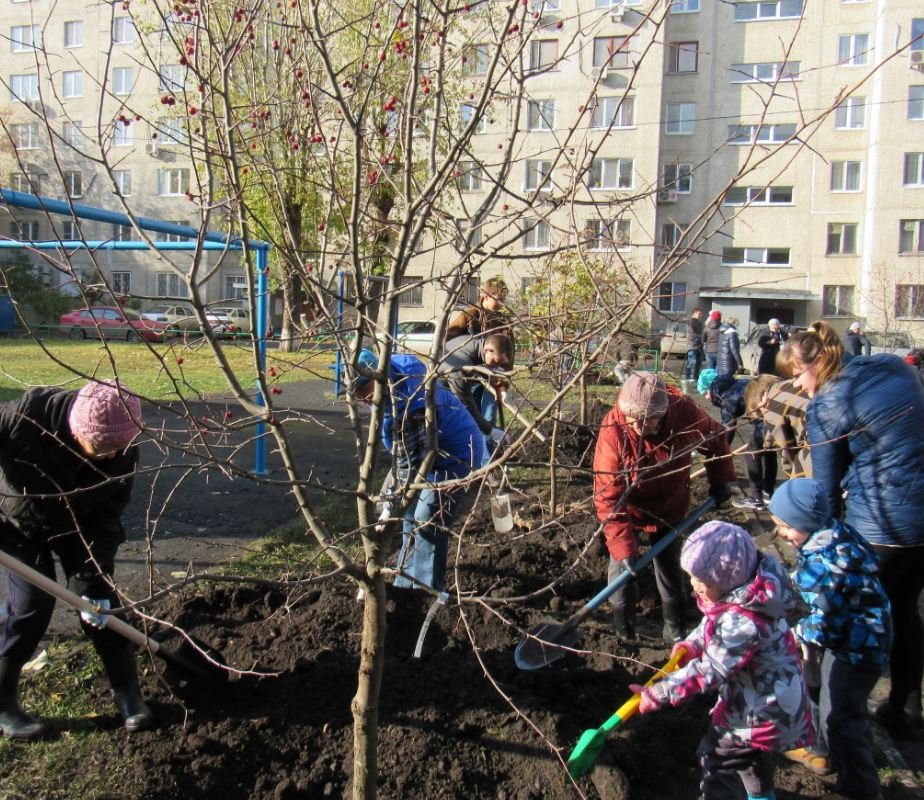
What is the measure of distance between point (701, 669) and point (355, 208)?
172 cm

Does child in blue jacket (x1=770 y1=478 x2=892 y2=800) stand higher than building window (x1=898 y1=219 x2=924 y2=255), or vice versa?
building window (x1=898 y1=219 x2=924 y2=255)

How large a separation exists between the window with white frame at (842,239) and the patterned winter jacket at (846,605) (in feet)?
106

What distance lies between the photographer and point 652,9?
2.03 metres

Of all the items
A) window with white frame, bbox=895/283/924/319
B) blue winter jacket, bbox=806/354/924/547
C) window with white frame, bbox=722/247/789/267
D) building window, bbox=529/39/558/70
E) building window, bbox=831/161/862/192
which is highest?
building window, bbox=831/161/862/192

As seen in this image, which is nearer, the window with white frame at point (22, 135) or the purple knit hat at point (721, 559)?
the window with white frame at point (22, 135)

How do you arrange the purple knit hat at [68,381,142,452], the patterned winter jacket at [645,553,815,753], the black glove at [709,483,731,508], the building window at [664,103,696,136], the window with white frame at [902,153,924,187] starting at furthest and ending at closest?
the building window at [664,103,696,136], the window with white frame at [902,153,924,187], the black glove at [709,483,731,508], the purple knit hat at [68,381,142,452], the patterned winter jacket at [645,553,815,753]

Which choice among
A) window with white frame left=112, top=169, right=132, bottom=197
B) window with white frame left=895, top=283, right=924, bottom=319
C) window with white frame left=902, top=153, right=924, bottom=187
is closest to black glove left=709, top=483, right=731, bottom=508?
window with white frame left=112, top=169, right=132, bottom=197

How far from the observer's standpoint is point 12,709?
288 cm

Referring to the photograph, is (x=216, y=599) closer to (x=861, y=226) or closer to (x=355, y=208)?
(x=355, y=208)

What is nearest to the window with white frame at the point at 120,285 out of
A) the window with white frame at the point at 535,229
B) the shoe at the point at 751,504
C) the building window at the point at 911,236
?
the window with white frame at the point at 535,229

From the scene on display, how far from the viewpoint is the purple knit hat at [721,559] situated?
2.51m

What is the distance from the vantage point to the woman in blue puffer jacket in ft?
10.0

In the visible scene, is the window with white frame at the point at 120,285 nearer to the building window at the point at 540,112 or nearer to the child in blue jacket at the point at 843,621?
the building window at the point at 540,112

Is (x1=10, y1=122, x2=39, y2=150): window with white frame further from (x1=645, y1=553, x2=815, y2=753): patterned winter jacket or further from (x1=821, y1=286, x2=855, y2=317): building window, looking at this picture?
(x1=821, y1=286, x2=855, y2=317): building window
